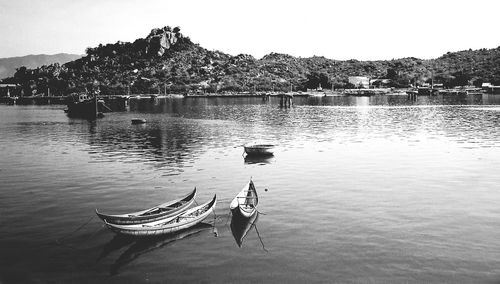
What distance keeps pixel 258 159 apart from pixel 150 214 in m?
30.7

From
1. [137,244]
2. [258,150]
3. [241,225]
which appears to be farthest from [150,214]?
[258,150]

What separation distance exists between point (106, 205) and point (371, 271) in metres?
24.1

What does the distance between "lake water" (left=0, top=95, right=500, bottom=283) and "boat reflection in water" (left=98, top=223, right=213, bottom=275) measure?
13 cm

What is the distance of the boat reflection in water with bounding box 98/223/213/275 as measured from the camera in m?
27.1

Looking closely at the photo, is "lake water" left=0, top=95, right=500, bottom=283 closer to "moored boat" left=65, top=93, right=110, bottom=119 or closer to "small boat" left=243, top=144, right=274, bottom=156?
"small boat" left=243, top=144, right=274, bottom=156

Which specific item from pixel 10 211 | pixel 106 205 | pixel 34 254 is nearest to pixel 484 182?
pixel 106 205

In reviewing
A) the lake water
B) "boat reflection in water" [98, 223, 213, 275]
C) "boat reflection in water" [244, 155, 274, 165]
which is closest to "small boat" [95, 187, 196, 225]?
"boat reflection in water" [98, 223, 213, 275]

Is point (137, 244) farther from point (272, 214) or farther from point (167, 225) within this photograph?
point (272, 214)

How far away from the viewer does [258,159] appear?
61344 mm

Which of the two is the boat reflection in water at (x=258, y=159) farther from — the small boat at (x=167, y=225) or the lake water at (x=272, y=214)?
the small boat at (x=167, y=225)

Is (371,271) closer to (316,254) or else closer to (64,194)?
(316,254)

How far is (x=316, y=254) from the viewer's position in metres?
27.2

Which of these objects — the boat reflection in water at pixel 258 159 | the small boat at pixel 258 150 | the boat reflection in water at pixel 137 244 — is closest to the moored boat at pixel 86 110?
the small boat at pixel 258 150

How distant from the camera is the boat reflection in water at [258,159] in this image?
5947 cm
